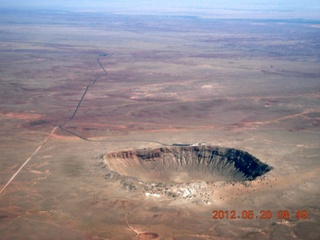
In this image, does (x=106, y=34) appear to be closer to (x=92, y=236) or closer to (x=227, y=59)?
(x=227, y=59)
